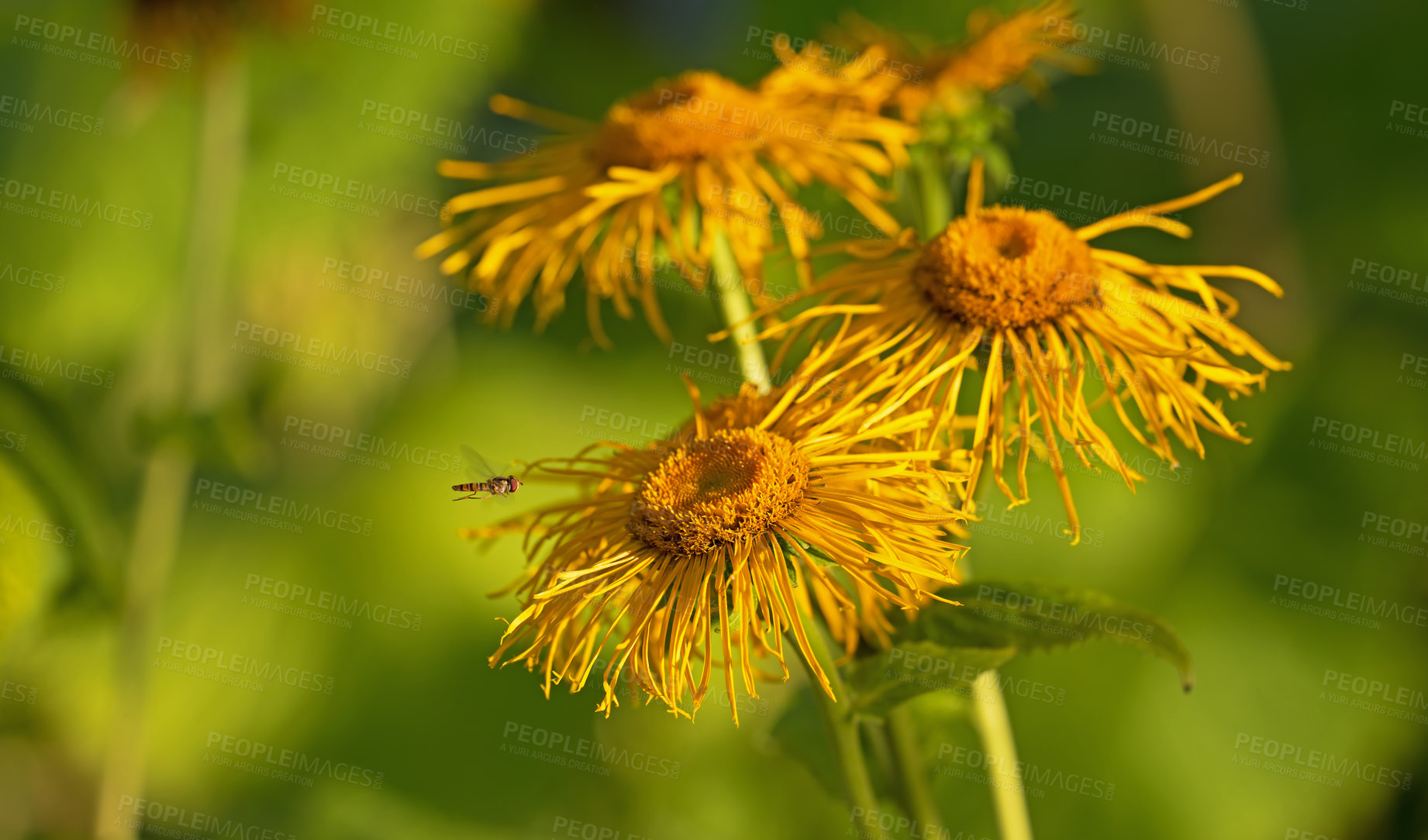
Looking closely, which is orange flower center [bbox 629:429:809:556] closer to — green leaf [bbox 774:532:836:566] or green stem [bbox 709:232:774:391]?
green leaf [bbox 774:532:836:566]

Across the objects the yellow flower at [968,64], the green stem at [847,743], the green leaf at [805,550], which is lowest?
the green stem at [847,743]

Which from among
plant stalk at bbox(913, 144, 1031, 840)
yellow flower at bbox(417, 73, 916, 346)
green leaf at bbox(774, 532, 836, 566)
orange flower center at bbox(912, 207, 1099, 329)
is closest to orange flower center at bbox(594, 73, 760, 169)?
yellow flower at bbox(417, 73, 916, 346)

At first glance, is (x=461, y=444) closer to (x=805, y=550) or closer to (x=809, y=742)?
(x=809, y=742)

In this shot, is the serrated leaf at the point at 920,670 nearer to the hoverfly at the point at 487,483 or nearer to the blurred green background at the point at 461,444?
the blurred green background at the point at 461,444

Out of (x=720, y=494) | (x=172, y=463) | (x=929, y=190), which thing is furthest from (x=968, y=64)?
(x=172, y=463)

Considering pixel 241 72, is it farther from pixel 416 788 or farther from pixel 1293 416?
pixel 1293 416

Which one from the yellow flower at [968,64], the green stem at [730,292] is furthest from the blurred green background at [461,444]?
the yellow flower at [968,64]

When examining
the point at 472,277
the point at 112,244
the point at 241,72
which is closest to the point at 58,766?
the point at 112,244
